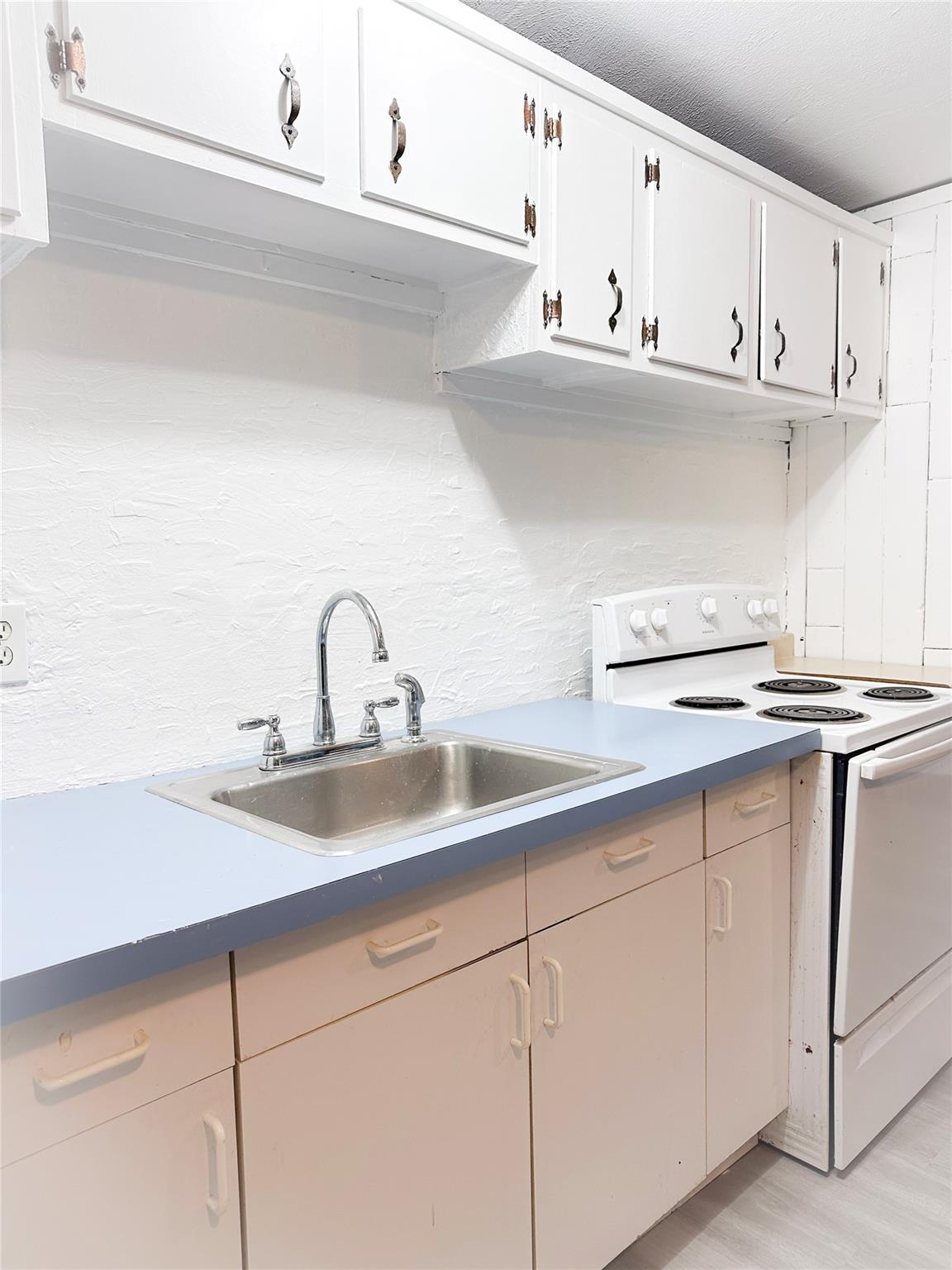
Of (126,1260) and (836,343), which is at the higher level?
(836,343)

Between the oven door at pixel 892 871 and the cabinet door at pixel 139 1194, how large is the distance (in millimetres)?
1347

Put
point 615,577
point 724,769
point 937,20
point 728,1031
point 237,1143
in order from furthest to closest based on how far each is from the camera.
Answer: point 615,577 → point 937,20 → point 728,1031 → point 724,769 → point 237,1143

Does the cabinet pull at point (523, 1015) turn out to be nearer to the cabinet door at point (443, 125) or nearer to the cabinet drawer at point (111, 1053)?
the cabinet drawer at point (111, 1053)

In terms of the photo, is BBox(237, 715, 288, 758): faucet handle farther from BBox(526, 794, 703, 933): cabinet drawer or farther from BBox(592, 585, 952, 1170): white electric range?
BBox(592, 585, 952, 1170): white electric range

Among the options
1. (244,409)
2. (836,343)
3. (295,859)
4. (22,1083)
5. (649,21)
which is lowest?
(22,1083)

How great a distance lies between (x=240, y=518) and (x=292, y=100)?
2.20 ft

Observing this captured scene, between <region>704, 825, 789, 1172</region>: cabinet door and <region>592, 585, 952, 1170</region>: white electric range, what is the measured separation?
5cm

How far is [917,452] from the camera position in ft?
9.10

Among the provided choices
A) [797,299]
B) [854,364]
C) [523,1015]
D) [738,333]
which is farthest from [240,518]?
[854,364]

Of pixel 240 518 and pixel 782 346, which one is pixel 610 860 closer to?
pixel 240 518

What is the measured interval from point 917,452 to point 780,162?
95 cm

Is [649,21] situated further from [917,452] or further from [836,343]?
[917,452]

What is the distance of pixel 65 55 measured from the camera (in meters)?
1.10

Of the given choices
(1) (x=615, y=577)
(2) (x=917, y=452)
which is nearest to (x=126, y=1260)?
(1) (x=615, y=577)
